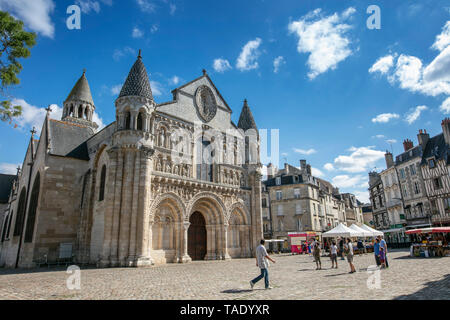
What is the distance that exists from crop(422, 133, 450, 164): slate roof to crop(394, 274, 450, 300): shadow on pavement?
26.2 m

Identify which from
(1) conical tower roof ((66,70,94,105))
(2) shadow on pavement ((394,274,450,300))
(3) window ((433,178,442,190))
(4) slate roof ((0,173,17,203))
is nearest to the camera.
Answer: (2) shadow on pavement ((394,274,450,300))

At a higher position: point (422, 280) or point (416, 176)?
point (416, 176)

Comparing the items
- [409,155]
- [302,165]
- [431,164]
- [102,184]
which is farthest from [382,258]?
[302,165]

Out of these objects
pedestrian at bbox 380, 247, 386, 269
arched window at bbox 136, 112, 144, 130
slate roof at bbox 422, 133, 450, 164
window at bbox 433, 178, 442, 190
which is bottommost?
pedestrian at bbox 380, 247, 386, 269

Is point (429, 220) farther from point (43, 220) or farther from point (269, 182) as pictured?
point (43, 220)

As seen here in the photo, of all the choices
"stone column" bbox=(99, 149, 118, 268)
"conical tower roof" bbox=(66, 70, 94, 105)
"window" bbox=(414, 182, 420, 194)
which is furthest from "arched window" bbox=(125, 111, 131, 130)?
"window" bbox=(414, 182, 420, 194)

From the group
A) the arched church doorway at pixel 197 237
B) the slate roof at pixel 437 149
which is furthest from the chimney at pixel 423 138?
the arched church doorway at pixel 197 237

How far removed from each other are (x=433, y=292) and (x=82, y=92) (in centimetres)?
3525

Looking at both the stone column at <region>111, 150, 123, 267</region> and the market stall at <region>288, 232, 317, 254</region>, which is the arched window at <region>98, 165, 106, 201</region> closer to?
the stone column at <region>111, 150, 123, 267</region>

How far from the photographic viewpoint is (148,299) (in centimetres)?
622

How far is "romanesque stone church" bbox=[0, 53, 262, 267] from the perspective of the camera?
16.0 meters

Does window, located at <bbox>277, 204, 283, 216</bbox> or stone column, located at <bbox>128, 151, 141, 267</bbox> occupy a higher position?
window, located at <bbox>277, 204, 283, 216</bbox>

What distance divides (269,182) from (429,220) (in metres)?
18.7
